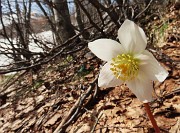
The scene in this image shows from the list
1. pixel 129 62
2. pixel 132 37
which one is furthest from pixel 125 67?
pixel 132 37

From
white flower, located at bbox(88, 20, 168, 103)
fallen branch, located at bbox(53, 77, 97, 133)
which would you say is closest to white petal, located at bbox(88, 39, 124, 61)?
white flower, located at bbox(88, 20, 168, 103)

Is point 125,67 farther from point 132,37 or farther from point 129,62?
point 132,37

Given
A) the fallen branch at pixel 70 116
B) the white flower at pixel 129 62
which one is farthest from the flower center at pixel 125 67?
the fallen branch at pixel 70 116

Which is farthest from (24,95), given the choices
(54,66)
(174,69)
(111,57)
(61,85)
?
(111,57)

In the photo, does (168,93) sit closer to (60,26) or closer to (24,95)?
(24,95)

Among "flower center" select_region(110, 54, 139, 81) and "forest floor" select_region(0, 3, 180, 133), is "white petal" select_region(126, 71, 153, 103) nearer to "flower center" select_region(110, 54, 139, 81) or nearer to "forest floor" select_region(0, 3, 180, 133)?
"flower center" select_region(110, 54, 139, 81)

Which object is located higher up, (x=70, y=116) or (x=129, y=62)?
(x=129, y=62)
